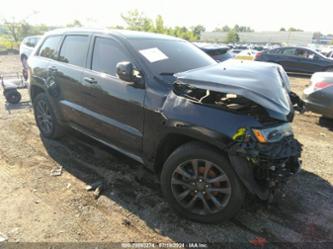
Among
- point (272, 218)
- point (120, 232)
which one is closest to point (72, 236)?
point (120, 232)

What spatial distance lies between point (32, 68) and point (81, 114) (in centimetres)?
166

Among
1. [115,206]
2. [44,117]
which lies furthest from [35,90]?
[115,206]

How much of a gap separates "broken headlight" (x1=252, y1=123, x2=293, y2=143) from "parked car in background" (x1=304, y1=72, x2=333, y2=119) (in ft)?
10.8

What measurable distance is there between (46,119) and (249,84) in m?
3.54

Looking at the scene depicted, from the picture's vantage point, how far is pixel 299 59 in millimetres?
13539

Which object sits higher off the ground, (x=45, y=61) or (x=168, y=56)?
(x=168, y=56)

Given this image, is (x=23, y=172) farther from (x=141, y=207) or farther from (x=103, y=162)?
(x=141, y=207)

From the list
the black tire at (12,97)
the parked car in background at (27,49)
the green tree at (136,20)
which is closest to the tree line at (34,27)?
the green tree at (136,20)

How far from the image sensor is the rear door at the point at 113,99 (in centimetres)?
307

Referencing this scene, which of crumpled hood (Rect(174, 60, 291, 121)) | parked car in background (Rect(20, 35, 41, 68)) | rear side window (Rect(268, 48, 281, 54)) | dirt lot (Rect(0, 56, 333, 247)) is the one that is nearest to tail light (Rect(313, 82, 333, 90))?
dirt lot (Rect(0, 56, 333, 247))

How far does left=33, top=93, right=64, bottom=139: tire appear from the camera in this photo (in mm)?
4493

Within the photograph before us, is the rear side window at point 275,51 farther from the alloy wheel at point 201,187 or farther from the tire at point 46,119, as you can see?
the alloy wheel at point 201,187

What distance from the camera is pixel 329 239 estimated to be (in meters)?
2.60

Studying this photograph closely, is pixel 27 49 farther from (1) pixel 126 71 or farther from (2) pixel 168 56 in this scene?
(1) pixel 126 71
